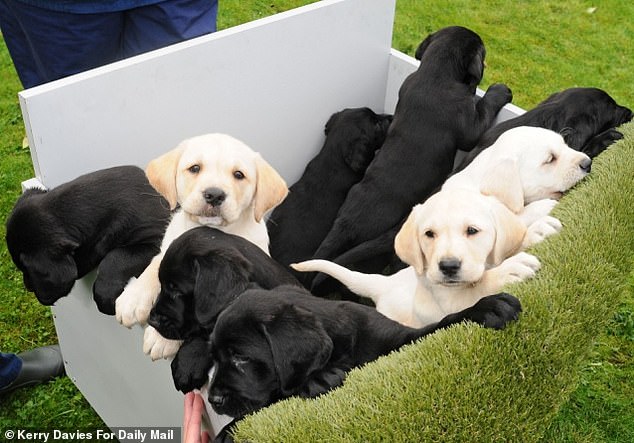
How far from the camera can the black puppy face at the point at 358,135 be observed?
3586 millimetres

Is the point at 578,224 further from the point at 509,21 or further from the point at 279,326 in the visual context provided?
the point at 509,21

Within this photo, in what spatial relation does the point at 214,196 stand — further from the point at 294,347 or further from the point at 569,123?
the point at 569,123

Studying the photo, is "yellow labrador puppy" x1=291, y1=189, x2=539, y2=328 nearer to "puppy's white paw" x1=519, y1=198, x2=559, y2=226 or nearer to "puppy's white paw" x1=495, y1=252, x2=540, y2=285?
"puppy's white paw" x1=495, y1=252, x2=540, y2=285

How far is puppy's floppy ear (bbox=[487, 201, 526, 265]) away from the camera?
2389 mm

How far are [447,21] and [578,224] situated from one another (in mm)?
4981

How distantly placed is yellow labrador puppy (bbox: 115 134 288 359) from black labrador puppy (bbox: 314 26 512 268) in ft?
2.22

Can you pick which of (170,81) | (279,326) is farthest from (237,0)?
(279,326)

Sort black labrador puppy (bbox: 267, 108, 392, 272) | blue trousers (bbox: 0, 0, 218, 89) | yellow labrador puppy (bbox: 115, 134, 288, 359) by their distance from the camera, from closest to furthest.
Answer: yellow labrador puppy (bbox: 115, 134, 288, 359) < black labrador puppy (bbox: 267, 108, 392, 272) < blue trousers (bbox: 0, 0, 218, 89)

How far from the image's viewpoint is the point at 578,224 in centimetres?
225

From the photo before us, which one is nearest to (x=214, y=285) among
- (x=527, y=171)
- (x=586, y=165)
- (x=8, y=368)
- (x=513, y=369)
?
(x=513, y=369)

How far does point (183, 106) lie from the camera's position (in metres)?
3.25

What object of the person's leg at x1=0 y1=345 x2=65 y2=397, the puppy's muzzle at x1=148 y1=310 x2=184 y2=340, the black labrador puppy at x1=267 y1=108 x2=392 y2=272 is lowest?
the person's leg at x1=0 y1=345 x2=65 y2=397

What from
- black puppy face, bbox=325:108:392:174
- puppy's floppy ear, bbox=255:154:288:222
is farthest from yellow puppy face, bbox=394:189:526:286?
black puppy face, bbox=325:108:392:174

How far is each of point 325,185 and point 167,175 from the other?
1102 millimetres
